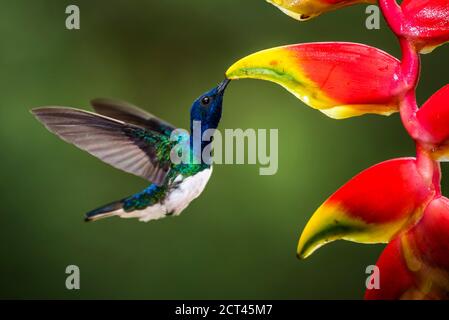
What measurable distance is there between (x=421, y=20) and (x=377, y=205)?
0.18m

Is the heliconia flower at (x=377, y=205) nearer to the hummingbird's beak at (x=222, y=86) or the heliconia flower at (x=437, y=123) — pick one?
the heliconia flower at (x=437, y=123)

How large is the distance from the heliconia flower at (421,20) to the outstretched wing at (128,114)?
0.56m

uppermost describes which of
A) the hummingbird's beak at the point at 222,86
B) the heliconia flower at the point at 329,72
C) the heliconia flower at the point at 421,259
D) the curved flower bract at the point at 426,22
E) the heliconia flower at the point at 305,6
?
the heliconia flower at the point at 305,6

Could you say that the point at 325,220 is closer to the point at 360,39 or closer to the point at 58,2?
the point at 360,39

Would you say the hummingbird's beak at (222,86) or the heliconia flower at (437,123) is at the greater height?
the hummingbird's beak at (222,86)

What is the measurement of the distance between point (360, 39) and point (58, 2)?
2.84 feet

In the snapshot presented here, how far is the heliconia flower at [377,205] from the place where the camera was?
0.66 metres

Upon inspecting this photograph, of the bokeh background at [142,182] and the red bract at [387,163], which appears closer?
the red bract at [387,163]

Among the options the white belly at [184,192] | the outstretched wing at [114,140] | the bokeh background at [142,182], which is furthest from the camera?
the bokeh background at [142,182]

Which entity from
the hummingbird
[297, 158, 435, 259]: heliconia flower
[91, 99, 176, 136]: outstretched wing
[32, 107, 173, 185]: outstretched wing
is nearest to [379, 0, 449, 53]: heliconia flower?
[297, 158, 435, 259]: heliconia flower

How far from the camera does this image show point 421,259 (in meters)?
0.65

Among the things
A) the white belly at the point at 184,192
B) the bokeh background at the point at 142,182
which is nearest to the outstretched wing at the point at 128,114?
the white belly at the point at 184,192

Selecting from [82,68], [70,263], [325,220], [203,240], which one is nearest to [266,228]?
[203,240]

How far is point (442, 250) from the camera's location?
25.5 inches
